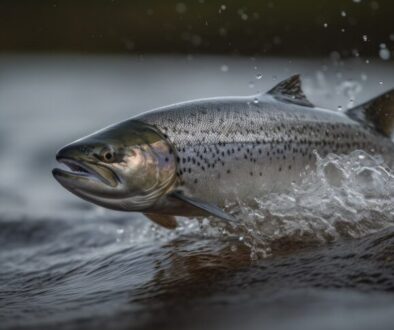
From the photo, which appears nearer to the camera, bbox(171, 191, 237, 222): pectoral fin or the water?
the water

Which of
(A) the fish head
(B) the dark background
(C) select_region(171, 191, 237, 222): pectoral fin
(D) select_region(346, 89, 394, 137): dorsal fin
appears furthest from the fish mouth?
(B) the dark background

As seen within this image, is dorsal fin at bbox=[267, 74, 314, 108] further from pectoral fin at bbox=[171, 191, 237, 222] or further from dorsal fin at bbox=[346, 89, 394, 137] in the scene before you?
pectoral fin at bbox=[171, 191, 237, 222]

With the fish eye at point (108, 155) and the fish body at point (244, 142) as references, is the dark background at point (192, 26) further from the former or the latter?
the fish eye at point (108, 155)

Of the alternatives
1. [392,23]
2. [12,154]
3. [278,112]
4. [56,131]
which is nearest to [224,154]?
[278,112]

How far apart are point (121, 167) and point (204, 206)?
0.51m

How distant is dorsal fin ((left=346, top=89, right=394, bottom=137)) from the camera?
18.5 ft

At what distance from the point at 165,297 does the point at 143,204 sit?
57cm

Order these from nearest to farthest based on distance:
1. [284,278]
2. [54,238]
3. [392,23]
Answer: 1. [284,278]
2. [54,238]
3. [392,23]

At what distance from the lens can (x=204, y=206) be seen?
4773 millimetres

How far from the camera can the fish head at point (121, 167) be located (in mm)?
4637

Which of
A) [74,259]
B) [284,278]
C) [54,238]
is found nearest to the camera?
[284,278]

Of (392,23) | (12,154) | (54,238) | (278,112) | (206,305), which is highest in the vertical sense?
(392,23)

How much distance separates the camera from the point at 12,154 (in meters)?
13.3

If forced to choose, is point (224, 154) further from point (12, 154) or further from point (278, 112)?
point (12, 154)
